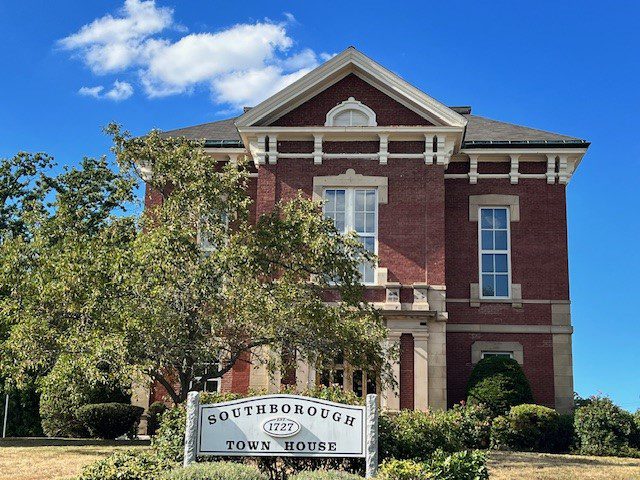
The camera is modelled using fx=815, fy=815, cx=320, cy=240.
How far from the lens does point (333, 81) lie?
23.9 metres

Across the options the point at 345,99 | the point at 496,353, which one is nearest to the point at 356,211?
the point at 345,99

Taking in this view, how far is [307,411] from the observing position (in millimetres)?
11148

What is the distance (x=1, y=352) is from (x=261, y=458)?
883cm

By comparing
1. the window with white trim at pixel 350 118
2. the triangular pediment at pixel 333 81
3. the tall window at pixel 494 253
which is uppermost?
the triangular pediment at pixel 333 81

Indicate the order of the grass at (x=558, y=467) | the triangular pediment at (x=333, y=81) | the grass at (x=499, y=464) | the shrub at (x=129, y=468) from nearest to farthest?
1. the shrub at (x=129, y=468)
2. the grass at (x=499, y=464)
3. the grass at (x=558, y=467)
4. the triangular pediment at (x=333, y=81)

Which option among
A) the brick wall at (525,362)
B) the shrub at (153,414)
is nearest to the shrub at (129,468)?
the shrub at (153,414)

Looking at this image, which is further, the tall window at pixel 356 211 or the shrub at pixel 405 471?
the tall window at pixel 356 211

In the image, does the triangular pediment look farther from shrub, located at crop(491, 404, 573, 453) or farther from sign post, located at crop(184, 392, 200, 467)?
sign post, located at crop(184, 392, 200, 467)

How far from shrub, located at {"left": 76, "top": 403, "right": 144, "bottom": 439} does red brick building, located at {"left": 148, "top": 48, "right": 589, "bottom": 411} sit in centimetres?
318

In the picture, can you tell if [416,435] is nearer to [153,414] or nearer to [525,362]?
[153,414]

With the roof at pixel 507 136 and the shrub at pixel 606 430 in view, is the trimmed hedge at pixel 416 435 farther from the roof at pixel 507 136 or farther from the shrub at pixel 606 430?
the roof at pixel 507 136

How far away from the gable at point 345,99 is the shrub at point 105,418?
9.06 m

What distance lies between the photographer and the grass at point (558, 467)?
14.3 m

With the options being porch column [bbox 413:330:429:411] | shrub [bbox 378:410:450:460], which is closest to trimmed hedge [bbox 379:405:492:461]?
shrub [bbox 378:410:450:460]
